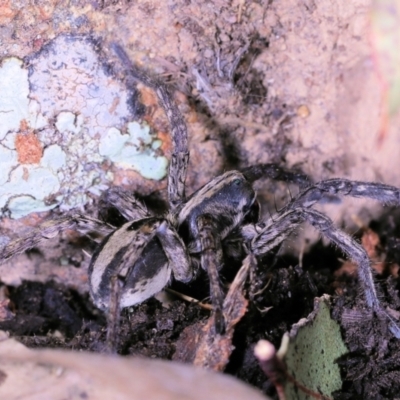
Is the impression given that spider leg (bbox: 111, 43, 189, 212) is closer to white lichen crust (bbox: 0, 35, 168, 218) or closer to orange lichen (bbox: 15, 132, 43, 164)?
white lichen crust (bbox: 0, 35, 168, 218)

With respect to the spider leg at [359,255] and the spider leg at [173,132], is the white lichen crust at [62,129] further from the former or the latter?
the spider leg at [359,255]

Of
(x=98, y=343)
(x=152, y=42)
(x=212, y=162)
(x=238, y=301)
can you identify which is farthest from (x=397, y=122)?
(x=98, y=343)

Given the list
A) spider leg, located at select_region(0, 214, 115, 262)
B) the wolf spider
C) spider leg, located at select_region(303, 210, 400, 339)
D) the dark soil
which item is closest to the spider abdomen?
the wolf spider

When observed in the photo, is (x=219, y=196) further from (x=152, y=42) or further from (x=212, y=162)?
(x=152, y=42)

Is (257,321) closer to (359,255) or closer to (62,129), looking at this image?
(359,255)

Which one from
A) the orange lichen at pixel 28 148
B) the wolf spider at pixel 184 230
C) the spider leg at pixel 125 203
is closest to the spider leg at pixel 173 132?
the wolf spider at pixel 184 230
